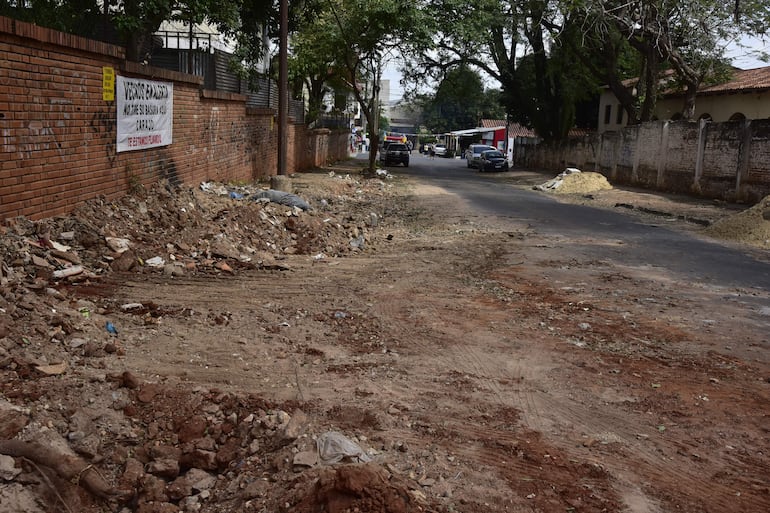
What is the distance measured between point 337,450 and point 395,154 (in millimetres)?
42509

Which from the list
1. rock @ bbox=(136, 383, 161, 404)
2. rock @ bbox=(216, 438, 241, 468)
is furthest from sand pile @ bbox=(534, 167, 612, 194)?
rock @ bbox=(216, 438, 241, 468)

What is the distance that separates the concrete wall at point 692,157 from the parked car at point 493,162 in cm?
924

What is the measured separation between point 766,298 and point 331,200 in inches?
469

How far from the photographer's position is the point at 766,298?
888cm

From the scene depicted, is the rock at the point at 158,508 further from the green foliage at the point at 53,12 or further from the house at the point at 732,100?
the house at the point at 732,100

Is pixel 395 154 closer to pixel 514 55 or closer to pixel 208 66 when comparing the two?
pixel 514 55

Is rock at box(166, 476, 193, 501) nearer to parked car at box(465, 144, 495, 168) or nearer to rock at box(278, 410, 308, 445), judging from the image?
rock at box(278, 410, 308, 445)

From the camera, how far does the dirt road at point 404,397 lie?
12.9ft

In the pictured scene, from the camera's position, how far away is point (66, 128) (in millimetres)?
9211

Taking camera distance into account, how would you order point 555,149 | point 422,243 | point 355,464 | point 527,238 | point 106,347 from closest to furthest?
point 355,464 < point 106,347 < point 422,243 < point 527,238 < point 555,149

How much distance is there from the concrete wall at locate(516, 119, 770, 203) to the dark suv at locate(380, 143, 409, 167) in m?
14.0

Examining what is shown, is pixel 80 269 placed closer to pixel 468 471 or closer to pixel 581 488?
pixel 468 471

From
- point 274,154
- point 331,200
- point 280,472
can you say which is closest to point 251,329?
point 280,472

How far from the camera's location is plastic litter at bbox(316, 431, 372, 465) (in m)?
4.05
